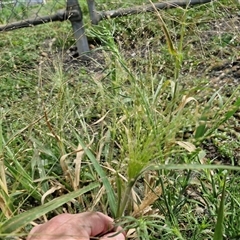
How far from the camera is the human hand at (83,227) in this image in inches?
45.9

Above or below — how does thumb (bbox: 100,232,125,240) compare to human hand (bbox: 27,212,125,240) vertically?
below

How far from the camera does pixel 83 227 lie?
1203 mm

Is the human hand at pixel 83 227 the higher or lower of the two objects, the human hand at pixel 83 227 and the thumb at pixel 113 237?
the higher

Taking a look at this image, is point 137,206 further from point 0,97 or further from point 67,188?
point 0,97

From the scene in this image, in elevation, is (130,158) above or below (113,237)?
above

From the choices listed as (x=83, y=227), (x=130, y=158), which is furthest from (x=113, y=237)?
(x=130, y=158)

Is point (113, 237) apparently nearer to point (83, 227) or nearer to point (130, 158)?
A: point (83, 227)

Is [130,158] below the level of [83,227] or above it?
above

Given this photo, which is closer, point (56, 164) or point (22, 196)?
point (22, 196)

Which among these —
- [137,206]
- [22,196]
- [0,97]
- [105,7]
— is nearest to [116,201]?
[137,206]

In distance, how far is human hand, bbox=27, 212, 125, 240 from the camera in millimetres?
1167

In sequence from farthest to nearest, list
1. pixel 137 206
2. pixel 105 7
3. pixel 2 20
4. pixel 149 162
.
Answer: pixel 2 20, pixel 105 7, pixel 137 206, pixel 149 162

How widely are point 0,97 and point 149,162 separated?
1342 mm

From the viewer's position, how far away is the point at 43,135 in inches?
62.8
